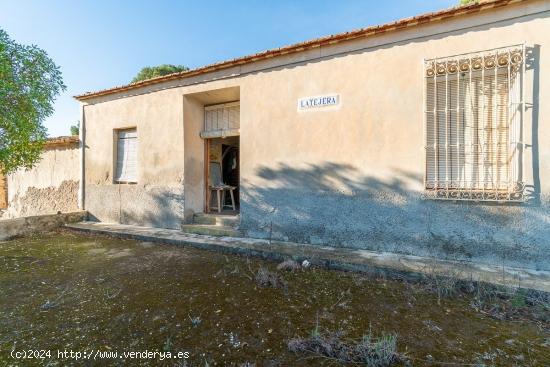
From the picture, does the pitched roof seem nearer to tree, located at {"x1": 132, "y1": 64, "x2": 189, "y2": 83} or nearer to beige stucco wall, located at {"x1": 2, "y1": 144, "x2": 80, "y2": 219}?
beige stucco wall, located at {"x1": 2, "y1": 144, "x2": 80, "y2": 219}

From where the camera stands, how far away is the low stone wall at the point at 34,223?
6125mm

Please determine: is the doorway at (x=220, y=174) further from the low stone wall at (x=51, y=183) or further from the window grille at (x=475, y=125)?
the window grille at (x=475, y=125)

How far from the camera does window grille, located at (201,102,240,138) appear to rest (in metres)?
6.45

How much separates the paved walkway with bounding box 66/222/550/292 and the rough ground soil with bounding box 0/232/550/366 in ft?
0.72

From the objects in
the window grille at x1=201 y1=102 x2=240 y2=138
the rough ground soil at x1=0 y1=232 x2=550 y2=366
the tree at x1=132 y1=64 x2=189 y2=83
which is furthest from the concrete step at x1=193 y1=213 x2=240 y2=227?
the tree at x1=132 y1=64 x2=189 y2=83

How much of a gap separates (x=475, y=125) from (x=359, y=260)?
2.63 metres

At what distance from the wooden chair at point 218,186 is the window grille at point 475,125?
4735mm

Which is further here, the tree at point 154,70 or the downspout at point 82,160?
the tree at point 154,70

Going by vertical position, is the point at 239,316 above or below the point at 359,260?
below

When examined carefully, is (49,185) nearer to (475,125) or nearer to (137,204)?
(137,204)

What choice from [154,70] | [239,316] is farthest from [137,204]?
[154,70]

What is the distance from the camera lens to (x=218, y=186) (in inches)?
279

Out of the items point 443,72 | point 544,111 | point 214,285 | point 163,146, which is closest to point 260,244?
point 214,285

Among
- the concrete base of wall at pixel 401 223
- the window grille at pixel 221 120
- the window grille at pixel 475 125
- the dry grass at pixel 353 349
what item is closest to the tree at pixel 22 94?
the window grille at pixel 221 120
